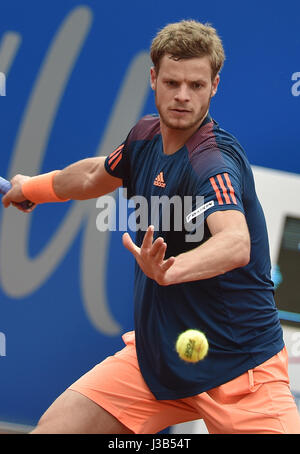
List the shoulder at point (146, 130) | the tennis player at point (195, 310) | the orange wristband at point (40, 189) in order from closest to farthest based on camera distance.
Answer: the tennis player at point (195, 310) < the shoulder at point (146, 130) < the orange wristband at point (40, 189)

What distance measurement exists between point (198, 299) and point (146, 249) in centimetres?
51

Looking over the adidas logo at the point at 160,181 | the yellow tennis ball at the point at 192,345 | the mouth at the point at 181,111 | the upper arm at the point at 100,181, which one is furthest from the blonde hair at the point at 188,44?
the yellow tennis ball at the point at 192,345

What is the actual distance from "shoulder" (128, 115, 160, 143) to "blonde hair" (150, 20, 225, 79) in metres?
0.22

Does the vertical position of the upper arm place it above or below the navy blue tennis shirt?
above

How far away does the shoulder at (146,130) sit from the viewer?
2551mm

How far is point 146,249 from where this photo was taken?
188 centimetres

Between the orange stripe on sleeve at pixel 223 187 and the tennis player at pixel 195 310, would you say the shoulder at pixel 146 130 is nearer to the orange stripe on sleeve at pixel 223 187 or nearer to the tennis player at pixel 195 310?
the tennis player at pixel 195 310

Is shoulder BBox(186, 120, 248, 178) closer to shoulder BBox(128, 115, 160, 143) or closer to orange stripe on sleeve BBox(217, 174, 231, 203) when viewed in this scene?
orange stripe on sleeve BBox(217, 174, 231, 203)

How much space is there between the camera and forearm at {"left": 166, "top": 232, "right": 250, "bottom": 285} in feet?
6.30

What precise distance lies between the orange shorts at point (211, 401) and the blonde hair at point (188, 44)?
3.18ft

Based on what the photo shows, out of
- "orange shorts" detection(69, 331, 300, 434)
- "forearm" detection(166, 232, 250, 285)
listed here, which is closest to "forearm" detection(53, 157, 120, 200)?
"orange shorts" detection(69, 331, 300, 434)

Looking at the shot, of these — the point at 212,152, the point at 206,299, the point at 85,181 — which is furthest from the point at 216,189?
the point at 85,181
